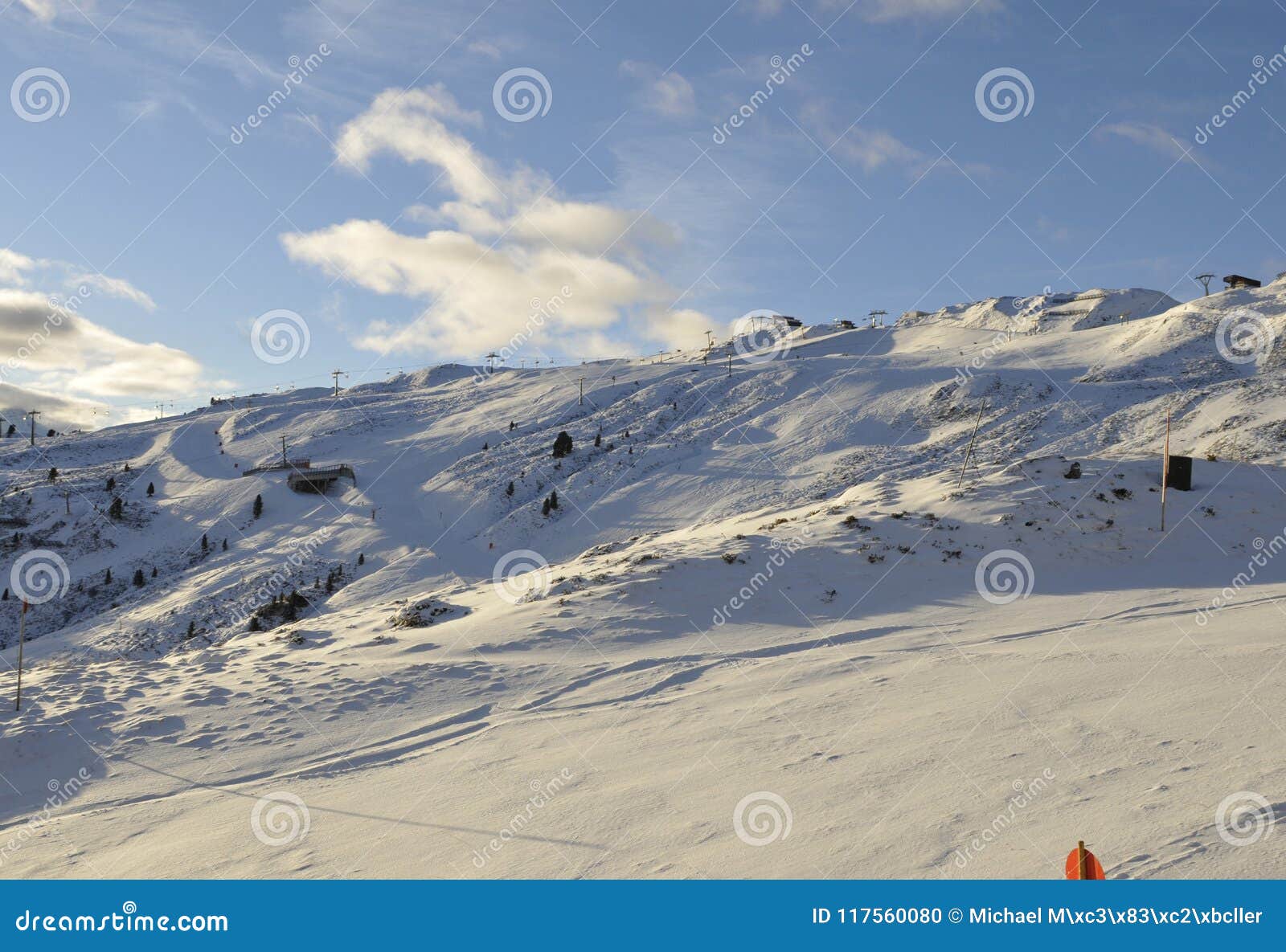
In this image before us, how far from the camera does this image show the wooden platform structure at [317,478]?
205 ft

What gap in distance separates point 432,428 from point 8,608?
4185 cm

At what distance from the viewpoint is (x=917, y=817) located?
8.05 metres

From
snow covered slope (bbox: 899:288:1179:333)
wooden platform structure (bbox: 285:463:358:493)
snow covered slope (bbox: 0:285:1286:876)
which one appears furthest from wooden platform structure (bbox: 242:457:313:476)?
snow covered slope (bbox: 899:288:1179:333)

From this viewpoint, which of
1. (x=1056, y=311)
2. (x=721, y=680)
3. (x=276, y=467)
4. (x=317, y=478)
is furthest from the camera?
(x=1056, y=311)

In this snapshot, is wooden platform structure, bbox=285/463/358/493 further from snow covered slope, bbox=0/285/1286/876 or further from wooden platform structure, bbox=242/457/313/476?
snow covered slope, bbox=0/285/1286/876

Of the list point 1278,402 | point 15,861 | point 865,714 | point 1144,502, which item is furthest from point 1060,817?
point 1278,402

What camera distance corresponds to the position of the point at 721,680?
596 inches

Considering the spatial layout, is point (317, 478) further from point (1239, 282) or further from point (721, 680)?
point (1239, 282)

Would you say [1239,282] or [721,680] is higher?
[1239,282]

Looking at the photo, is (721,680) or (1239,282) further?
(1239,282)

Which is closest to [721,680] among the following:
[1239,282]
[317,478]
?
[317,478]

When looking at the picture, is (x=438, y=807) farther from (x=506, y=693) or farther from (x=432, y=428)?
(x=432, y=428)

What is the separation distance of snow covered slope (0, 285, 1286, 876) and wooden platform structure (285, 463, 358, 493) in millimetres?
10270

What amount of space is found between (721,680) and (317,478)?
55434mm
